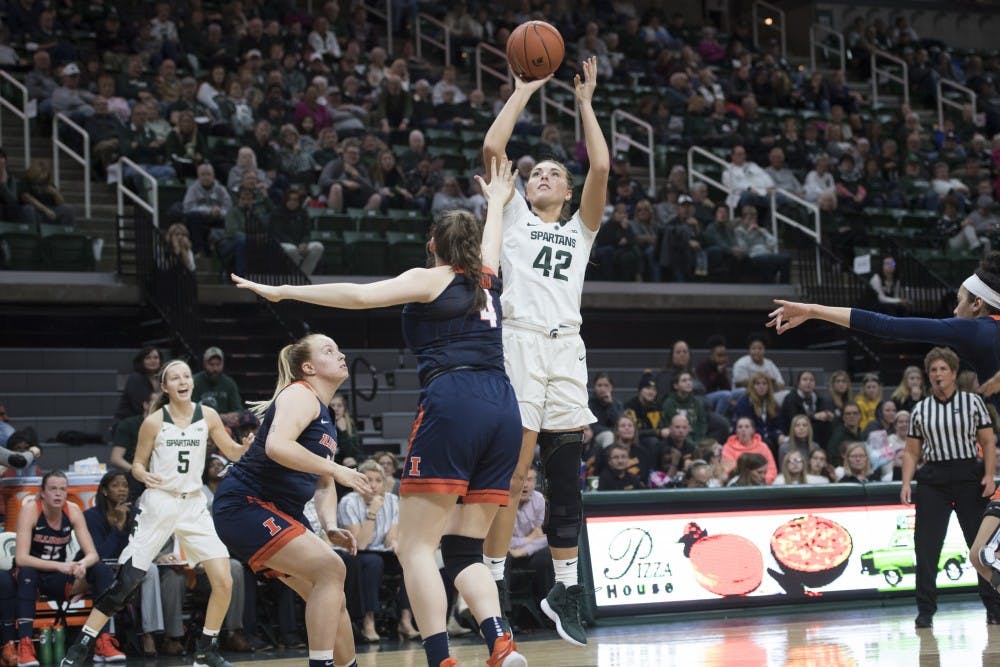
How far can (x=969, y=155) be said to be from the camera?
2250 cm

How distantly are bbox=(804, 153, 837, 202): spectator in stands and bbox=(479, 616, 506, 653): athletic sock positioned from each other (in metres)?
15.1

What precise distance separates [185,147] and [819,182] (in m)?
9.29

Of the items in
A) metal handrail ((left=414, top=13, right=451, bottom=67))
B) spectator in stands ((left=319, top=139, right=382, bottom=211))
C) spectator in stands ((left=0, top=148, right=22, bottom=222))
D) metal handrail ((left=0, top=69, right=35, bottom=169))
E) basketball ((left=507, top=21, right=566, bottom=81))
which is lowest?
basketball ((left=507, top=21, right=566, bottom=81))

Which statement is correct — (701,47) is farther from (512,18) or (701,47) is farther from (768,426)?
(768,426)

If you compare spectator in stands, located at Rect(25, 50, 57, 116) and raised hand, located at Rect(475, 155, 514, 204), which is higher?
spectator in stands, located at Rect(25, 50, 57, 116)

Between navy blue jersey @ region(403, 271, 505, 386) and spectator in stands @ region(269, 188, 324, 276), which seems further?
spectator in stands @ region(269, 188, 324, 276)

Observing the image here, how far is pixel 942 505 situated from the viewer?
30.9 ft

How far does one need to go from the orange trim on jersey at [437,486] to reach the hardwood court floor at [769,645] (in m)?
2.11

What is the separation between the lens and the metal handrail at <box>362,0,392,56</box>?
20.6m

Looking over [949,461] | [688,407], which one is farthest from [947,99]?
[949,461]

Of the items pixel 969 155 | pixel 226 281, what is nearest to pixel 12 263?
pixel 226 281

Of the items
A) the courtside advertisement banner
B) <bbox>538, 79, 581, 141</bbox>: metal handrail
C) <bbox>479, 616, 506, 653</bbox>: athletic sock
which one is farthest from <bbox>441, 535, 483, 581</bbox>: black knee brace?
<bbox>538, 79, 581, 141</bbox>: metal handrail

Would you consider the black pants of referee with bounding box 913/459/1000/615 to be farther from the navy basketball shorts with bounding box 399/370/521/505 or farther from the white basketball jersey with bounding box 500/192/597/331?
the navy basketball shorts with bounding box 399/370/521/505

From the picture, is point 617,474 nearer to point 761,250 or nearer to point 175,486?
point 175,486
